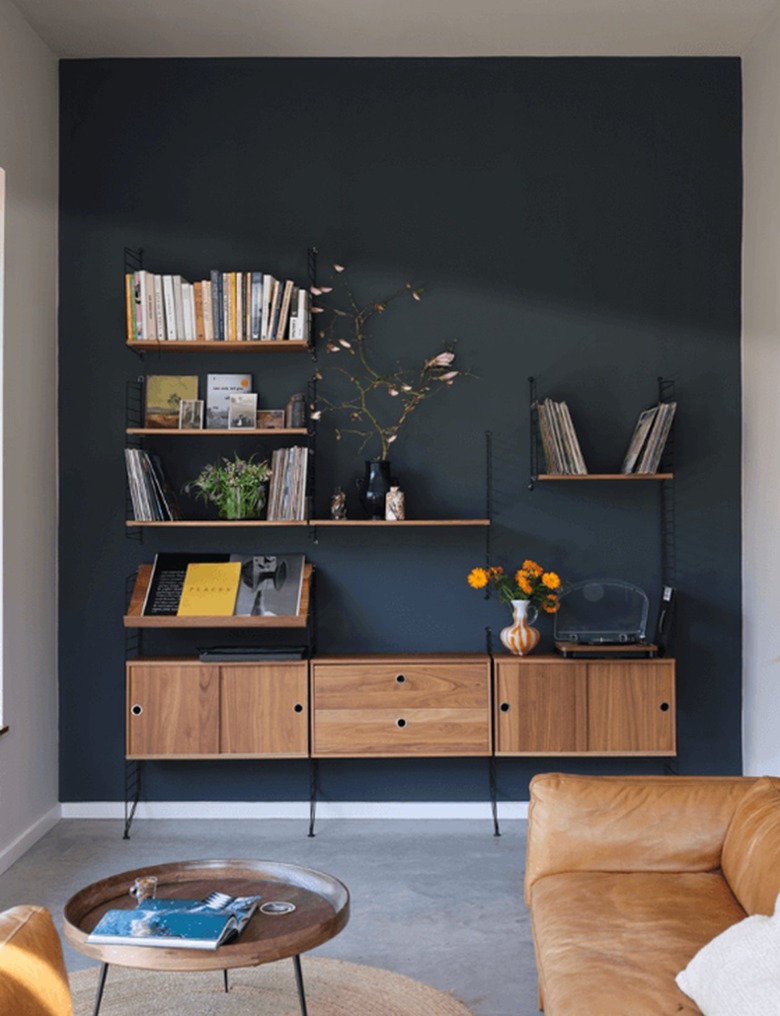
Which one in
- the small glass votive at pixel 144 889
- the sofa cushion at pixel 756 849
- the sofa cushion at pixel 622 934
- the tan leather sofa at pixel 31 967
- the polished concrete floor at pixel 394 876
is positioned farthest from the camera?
the polished concrete floor at pixel 394 876

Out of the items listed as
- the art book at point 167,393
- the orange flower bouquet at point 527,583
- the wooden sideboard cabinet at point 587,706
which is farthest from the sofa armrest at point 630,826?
the art book at point 167,393

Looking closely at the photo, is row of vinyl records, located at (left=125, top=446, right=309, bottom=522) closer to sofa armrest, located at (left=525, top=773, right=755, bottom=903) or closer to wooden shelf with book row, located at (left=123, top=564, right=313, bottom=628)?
wooden shelf with book row, located at (left=123, top=564, right=313, bottom=628)

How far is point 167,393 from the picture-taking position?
455 cm

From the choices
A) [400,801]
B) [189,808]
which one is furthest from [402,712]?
[189,808]

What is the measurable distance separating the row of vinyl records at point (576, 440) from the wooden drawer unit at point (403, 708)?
87 cm

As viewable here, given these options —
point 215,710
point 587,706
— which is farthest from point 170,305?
point 587,706

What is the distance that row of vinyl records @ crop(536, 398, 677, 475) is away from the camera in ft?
14.0

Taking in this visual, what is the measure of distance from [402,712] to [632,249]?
7.15 feet

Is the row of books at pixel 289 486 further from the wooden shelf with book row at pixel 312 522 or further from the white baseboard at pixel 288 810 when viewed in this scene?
the white baseboard at pixel 288 810

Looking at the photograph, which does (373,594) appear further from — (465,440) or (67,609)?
(67,609)

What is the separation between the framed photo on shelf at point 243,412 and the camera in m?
4.48

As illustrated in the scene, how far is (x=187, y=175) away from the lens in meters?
4.60

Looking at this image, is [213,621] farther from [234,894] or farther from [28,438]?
[234,894]

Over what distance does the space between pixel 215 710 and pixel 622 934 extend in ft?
7.72
